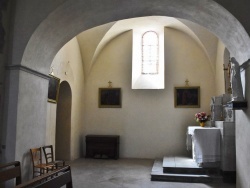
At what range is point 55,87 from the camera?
862 centimetres

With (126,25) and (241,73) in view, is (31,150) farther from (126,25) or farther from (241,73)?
(126,25)

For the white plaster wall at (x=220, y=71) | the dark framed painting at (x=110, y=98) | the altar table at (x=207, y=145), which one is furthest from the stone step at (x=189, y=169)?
the dark framed painting at (x=110, y=98)

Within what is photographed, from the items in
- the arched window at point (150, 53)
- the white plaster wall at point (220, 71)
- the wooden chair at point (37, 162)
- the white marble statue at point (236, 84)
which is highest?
the arched window at point (150, 53)

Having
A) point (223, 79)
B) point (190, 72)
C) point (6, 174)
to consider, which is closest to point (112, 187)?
point (6, 174)

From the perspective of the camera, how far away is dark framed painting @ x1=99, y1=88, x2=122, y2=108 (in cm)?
1159

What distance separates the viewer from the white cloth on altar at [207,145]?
24.9 feet

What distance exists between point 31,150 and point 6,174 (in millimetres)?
2041

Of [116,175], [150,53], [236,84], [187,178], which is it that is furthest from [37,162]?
[150,53]

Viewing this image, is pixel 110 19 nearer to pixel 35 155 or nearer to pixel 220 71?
pixel 35 155

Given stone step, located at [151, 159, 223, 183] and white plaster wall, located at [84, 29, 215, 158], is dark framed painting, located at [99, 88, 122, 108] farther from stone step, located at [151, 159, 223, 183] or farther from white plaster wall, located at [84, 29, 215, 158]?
stone step, located at [151, 159, 223, 183]

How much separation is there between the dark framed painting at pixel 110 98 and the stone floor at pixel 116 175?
2.33 m

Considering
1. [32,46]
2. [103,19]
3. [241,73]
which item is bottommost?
[241,73]

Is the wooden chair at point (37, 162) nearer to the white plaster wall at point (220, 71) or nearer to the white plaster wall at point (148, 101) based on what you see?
the white plaster wall at point (148, 101)

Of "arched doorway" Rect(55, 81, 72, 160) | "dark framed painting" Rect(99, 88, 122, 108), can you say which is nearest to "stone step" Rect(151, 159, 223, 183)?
"arched doorway" Rect(55, 81, 72, 160)
